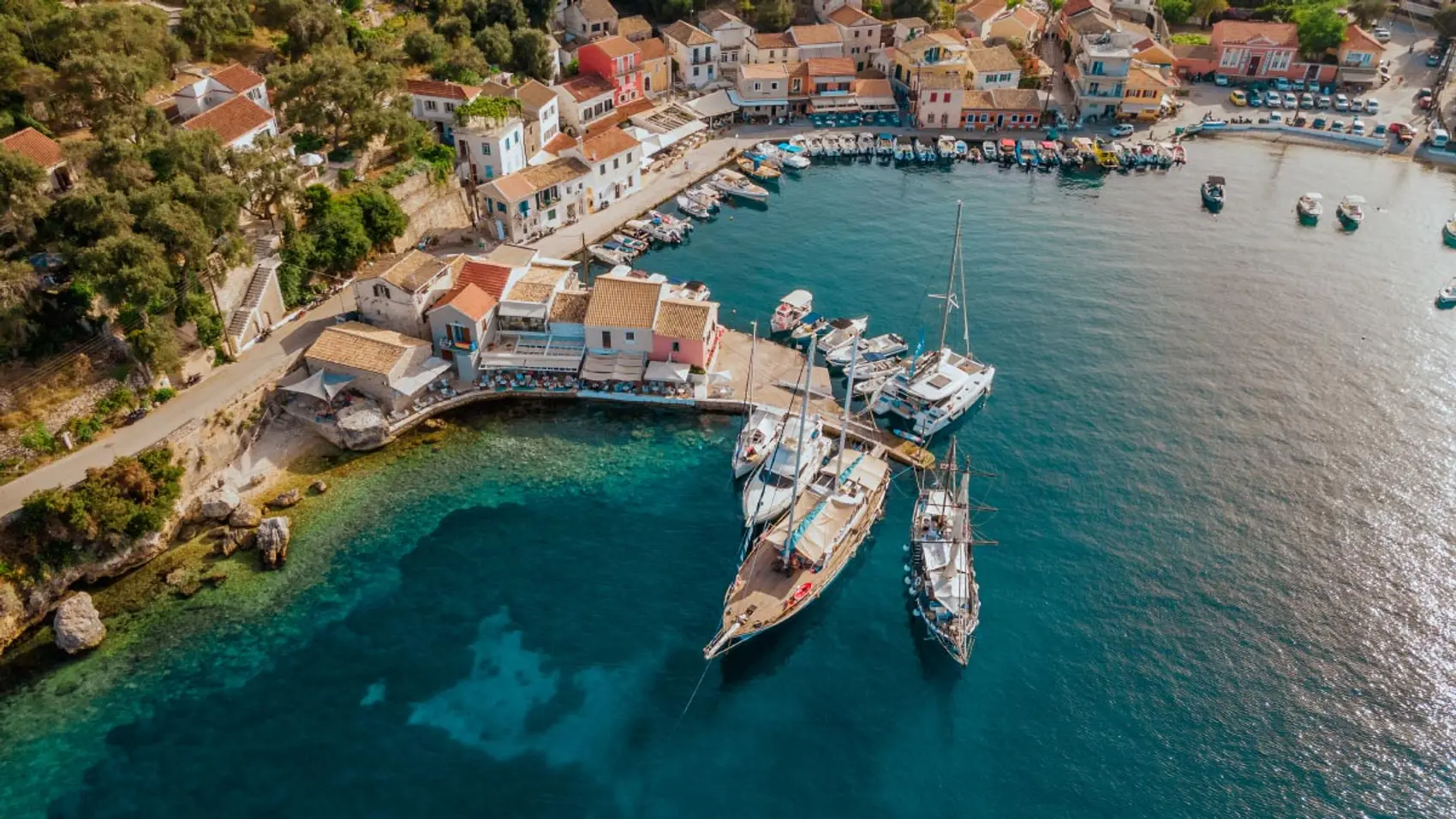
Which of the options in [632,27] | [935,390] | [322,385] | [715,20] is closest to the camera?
[322,385]

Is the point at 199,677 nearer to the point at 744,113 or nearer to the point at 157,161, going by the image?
the point at 157,161

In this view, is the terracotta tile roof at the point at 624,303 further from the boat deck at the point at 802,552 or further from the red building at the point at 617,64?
the red building at the point at 617,64

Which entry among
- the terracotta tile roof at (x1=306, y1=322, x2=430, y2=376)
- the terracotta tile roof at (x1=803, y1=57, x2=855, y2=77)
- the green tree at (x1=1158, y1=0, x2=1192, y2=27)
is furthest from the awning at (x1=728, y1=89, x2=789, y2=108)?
the green tree at (x1=1158, y1=0, x2=1192, y2=27)

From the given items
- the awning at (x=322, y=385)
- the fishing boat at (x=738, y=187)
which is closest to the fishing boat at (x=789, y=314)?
the fishing boat at (x=738, y=187)

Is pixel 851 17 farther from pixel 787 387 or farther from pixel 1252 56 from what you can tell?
pixel 787 387

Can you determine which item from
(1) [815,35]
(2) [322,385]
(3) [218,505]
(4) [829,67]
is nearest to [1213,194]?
(4) [829,67]

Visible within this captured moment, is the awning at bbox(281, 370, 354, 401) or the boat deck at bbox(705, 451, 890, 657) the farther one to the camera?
the awning at bbox(281, 370, 354, 401)

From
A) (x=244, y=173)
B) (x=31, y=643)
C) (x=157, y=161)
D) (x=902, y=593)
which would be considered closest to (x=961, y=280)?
(x=902, y=593)

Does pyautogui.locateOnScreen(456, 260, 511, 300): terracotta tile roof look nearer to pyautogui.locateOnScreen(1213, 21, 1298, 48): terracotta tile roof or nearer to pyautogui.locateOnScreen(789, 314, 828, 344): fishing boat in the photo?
pyautogui.locateOnScreen(789, 314, 828, 344): fishing boat
